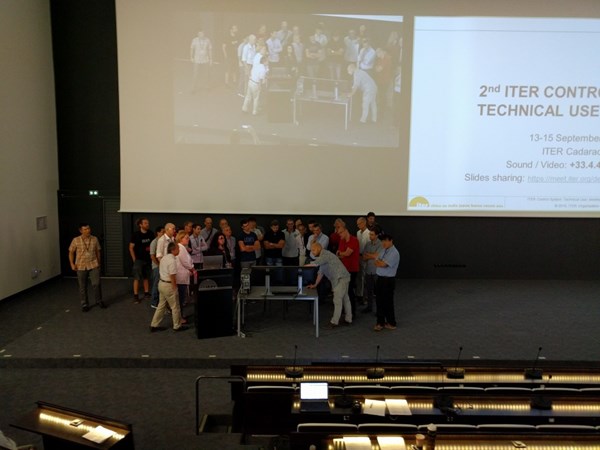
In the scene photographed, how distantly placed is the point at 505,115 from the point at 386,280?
15.0ft

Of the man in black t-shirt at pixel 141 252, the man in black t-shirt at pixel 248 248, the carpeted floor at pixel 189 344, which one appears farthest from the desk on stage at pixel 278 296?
the man in black t-shirt at pixel 141 252

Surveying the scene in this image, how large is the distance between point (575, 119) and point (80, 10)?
958 centimetres

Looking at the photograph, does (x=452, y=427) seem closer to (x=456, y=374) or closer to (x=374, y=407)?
(x=374, y=407)

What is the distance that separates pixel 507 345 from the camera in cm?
711

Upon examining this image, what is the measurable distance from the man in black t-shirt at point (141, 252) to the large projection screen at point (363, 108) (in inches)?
57.6

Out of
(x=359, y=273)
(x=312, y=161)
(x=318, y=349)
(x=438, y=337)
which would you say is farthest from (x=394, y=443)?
(x=312, y=161)

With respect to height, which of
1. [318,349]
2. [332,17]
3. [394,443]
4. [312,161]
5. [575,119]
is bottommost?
[318,349]

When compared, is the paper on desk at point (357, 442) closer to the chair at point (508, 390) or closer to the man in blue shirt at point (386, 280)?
the chair at point (508, 390)

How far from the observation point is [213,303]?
7.22 meters

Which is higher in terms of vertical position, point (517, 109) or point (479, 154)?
point (517, 109)

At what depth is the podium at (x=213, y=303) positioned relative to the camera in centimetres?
714

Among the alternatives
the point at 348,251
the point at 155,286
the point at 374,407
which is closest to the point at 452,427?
the point at 374,407

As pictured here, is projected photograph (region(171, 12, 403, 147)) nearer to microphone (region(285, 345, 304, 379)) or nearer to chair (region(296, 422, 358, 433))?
microphone (region(285, 345, 304, 379))

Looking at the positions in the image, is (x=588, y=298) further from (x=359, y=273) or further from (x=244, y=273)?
(x=244, y=273)
